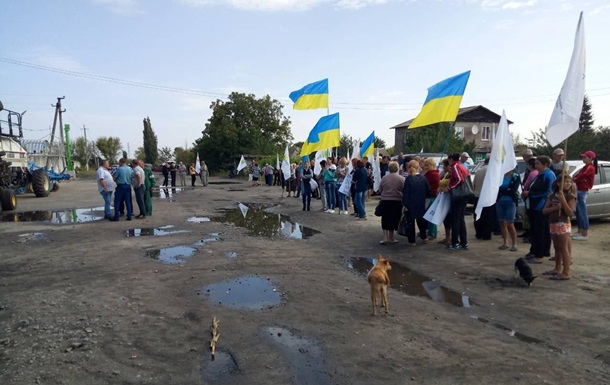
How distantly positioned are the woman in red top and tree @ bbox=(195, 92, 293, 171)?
156 ft

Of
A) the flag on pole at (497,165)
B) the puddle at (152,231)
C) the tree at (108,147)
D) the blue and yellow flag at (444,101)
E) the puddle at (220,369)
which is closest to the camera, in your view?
the puddle at (220,369)

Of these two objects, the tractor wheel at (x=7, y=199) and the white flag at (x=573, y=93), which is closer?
the white flag at (x=573, y=93)

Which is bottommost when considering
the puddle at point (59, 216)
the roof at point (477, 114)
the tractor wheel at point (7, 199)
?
the puddle at point (59, 216)

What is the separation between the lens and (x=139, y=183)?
40.1ft

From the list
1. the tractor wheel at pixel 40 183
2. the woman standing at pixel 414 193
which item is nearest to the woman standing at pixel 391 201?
the woman standing at pixel 414 193

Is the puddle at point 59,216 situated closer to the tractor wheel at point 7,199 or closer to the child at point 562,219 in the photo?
the tractor wheel at point 7,199

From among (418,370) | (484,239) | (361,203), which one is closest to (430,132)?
(361,203)

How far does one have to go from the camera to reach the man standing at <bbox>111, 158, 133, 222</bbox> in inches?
462

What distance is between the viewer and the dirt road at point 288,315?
356cm

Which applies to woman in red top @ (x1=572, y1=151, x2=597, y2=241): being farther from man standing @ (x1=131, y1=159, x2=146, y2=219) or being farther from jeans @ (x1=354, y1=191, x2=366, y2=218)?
man standing @ (x1=131, y1=159, x2=146, y2=219)

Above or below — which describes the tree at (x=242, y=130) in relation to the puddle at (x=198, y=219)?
above

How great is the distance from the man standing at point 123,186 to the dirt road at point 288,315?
116 inches

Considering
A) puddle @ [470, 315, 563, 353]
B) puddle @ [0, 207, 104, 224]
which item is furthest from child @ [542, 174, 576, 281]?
puddle @ [0, 207, 104, 224]

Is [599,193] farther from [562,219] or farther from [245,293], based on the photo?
[245,293]
